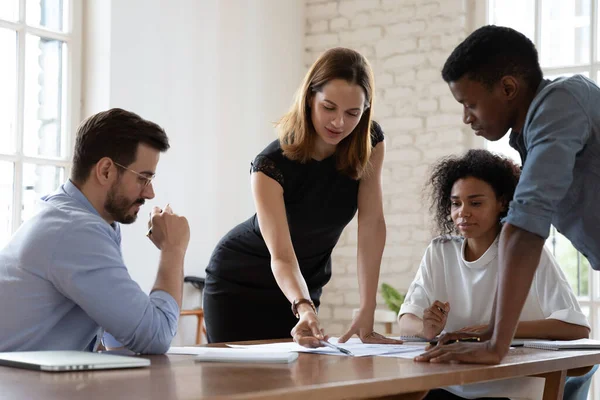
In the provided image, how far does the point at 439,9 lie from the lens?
5.05 metres

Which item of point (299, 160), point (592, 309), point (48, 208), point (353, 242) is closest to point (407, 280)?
point (353, 242)

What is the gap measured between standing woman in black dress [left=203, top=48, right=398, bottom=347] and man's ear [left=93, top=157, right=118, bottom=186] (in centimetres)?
55

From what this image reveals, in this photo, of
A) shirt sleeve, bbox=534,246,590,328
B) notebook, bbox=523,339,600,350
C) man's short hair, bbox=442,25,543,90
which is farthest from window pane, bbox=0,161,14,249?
man's short hair, bbox=442,25,543,90

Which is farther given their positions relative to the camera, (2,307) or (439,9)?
(439,9)

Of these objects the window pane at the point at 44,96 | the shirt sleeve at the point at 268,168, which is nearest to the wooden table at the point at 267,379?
the shirt sleeve at the point at 268,168

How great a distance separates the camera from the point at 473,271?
259 cm

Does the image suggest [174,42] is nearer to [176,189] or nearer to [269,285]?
[176,189]

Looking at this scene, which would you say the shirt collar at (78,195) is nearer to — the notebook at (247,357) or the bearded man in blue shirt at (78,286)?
the bearded man in blue shirt at (78,286)

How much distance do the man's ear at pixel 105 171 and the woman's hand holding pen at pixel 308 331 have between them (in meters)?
0.56

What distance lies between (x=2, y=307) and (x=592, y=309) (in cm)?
359

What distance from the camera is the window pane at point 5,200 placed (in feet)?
13.0

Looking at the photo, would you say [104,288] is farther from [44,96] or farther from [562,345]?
[44,96]

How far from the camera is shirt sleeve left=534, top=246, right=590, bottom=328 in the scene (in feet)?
7.80

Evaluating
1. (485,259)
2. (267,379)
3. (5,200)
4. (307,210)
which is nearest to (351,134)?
(307,210)
